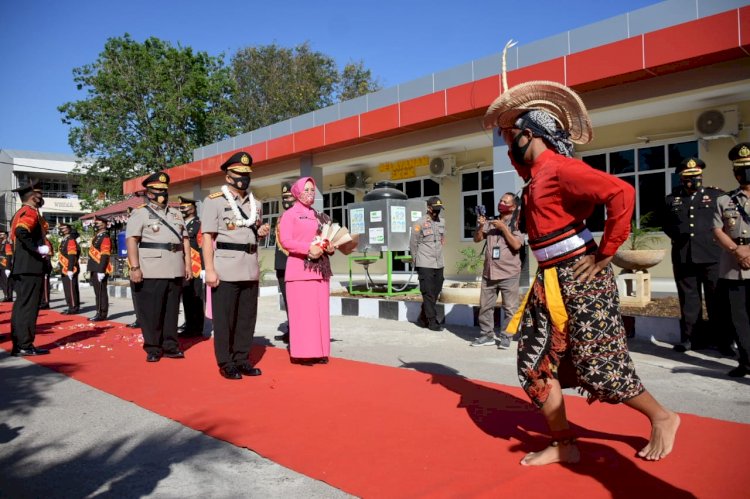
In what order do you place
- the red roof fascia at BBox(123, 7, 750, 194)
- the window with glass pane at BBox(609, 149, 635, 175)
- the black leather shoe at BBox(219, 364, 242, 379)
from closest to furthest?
the black leather shoe at BBox(219, 364, 242, 379) → the red roof fascia at BBox(123, 7, 750, 194) → the window with glass pane at BBox(609, 149, 635, 175)

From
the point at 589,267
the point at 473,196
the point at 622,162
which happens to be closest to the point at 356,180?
the point at 473,196

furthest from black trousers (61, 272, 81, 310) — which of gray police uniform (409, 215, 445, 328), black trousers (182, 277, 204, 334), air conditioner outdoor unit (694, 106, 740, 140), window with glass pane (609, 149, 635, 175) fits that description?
air conditioner outdoor unit (694, 106, 740, 140)

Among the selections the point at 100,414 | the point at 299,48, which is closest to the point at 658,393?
the point at 100,414

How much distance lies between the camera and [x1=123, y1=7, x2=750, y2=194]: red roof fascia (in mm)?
7461

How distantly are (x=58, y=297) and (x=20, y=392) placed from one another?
12.8 metres

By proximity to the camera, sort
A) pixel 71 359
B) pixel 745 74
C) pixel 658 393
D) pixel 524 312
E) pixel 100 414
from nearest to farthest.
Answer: pixel 524 312, pixel 100 414, pixel 658 393, pixel 71 359, pixel 745 74

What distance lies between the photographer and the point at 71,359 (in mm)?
5992

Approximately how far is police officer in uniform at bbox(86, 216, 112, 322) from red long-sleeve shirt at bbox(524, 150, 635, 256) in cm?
888

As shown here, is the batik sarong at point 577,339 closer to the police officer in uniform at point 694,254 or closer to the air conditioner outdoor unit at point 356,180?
the police officer in uniform at point 694,254

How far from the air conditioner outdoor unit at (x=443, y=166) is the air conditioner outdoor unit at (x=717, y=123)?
6.02 metres

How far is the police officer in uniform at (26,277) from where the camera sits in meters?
6.21

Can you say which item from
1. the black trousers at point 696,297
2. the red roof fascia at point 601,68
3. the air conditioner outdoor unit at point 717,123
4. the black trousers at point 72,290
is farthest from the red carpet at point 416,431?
the air conditioner outdoor unit at point 717,123

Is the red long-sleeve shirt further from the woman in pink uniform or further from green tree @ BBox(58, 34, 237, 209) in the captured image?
green tree @ BBox(58, 34, 237, 209)

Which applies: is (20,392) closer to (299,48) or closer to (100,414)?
(100,414)
